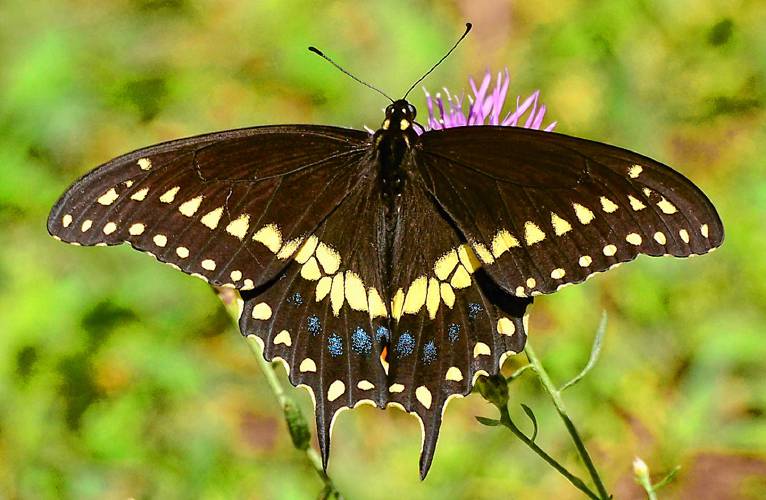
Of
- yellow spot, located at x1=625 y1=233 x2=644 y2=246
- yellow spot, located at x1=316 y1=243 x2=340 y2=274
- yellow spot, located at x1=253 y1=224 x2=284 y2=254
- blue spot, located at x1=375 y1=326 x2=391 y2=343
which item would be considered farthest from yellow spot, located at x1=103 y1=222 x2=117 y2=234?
yellow spot, located at x1=625 y1=233 x2=644 y2=246

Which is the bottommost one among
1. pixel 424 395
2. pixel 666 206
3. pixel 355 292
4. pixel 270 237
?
pixel 424 395

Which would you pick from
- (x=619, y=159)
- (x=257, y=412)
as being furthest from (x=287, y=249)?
(x=257, y=412)

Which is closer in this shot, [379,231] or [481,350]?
[481,350]

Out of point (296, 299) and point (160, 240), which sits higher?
point (160, 240)

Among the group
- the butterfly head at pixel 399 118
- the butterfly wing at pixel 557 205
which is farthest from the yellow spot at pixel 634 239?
the butterfly head at pixel 399 118

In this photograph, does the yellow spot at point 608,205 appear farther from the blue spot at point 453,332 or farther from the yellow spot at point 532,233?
the blue spot at point 453,332

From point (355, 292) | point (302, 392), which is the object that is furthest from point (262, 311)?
point (302, 392)

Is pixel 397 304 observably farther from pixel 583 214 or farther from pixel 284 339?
pixel 583 214
